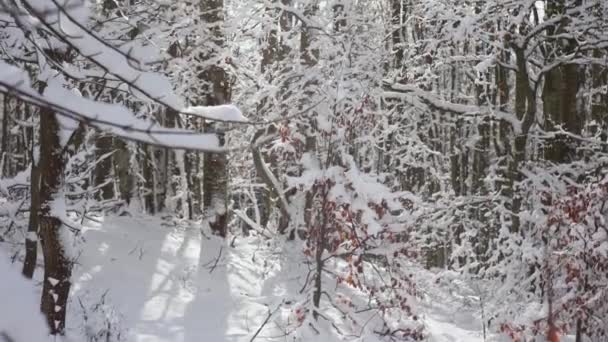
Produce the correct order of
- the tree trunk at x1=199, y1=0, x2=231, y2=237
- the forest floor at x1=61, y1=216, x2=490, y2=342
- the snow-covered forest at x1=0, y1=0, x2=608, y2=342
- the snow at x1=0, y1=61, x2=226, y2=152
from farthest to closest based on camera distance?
the tree trunk at x1=199, y1=0, x2=231, y2=237, the forest floor at x1=61, y1=216, x2=490, y2=342, the snow-covered forest at x1=0, y1=0, x2=608, y2=342, the snow at x1=0, y1=61, x2=226, y2=152

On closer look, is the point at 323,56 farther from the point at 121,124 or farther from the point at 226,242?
the point at 121,124

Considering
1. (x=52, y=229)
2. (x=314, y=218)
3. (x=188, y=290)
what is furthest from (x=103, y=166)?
(x=52, y=229)

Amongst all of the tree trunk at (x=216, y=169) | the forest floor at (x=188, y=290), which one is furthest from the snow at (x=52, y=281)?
the tree trunk at (x=216, y=169)

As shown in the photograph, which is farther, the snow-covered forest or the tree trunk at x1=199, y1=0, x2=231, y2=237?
the tree trunk at x1=199, y1=0, x2=231, y2=237

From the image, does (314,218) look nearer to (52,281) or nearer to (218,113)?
(52,281)

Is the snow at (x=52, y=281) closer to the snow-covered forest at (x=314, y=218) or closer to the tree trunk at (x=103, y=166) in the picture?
the snow-covered forest at (x=314, y=218)

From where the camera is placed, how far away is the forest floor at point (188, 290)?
5.83 m

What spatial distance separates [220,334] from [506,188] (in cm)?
578

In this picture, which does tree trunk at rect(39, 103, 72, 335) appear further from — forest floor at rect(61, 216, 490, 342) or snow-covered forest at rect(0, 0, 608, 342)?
forest floor at rect(61, 216, 490, 342)

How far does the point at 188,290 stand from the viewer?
728 centimetres

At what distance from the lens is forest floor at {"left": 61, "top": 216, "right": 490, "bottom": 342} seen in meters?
5.83

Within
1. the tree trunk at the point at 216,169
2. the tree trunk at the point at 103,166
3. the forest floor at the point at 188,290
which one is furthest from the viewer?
the tree trunk at the point at 103,166

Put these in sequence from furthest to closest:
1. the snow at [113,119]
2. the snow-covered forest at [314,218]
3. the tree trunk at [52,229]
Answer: the snow-covered forest at [314,218] < the tree trunk at [52,229] < the snow at [113,119]

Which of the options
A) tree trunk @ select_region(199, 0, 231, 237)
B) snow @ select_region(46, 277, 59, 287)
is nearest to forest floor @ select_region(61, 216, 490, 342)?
tree trunk @ select_region(199, 0, 231, 237)
